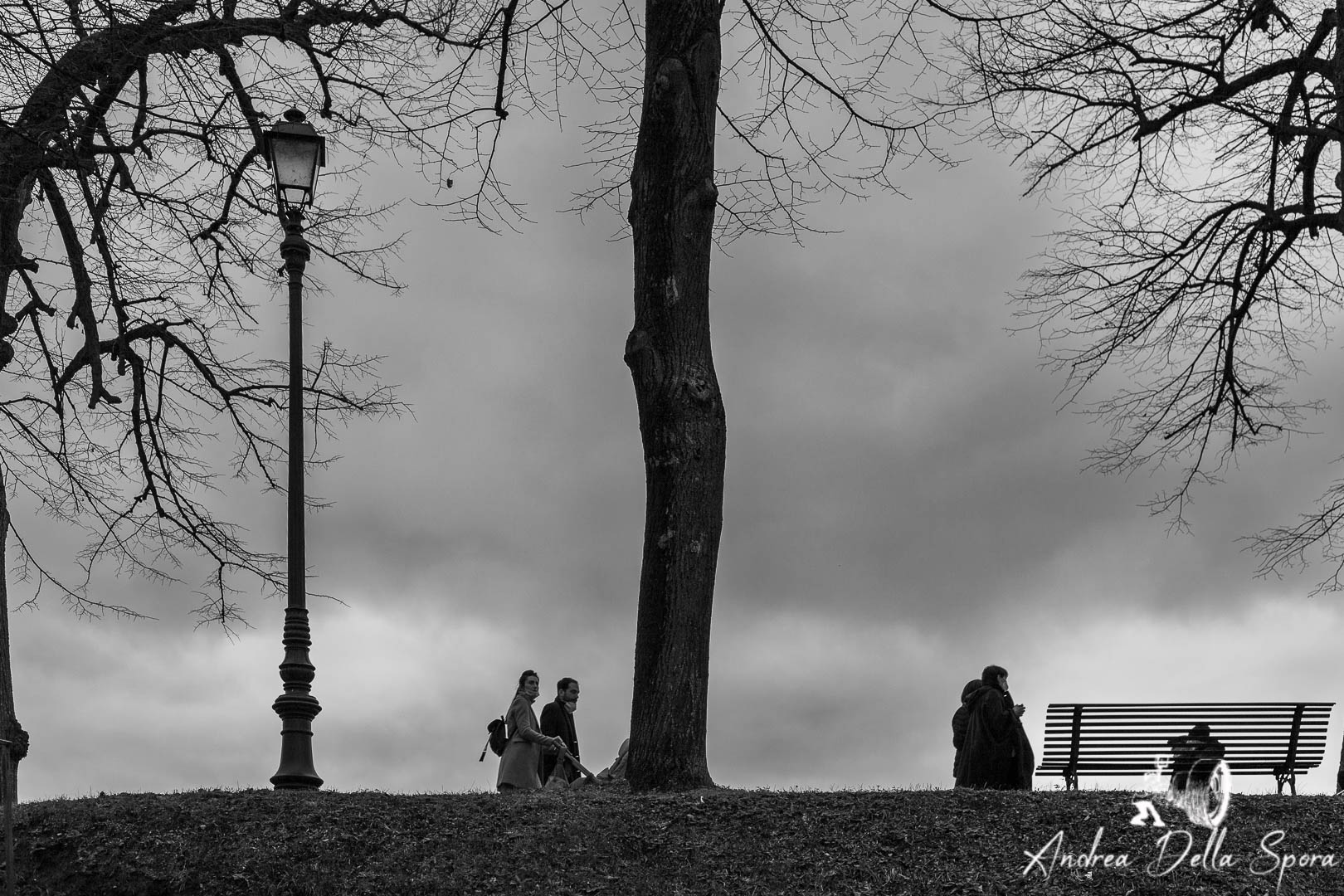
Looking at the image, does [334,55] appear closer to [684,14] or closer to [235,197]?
[684,14]

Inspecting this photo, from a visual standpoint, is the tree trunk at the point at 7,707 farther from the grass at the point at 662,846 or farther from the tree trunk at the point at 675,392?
the tree trunk at the point at 675,392

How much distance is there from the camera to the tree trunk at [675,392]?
1073 cm

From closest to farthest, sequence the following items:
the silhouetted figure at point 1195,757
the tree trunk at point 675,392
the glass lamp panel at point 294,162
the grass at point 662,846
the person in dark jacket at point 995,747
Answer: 1. the grass at point 662,846
2. the tree trunk at point 675,392
3. the silhouetted figure at point 1195,757
4. the glass lamp panel at point 294,162
5. the person in dark jacket at point 995,747

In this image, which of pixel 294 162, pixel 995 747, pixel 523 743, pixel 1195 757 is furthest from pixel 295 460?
pixel 1195 757

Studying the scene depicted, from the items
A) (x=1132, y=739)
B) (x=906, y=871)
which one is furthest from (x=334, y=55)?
(x=1132, y=739)

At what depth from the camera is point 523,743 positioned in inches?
545

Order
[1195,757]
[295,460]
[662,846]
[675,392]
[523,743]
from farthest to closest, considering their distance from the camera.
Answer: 1. [523,743]
2. [1195,757]
3. [295,460]
4. [675,392]
5. [662,846]

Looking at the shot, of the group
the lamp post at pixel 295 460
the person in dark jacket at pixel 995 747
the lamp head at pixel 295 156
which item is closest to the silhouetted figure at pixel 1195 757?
the person in dark jacket at pixel 995 747

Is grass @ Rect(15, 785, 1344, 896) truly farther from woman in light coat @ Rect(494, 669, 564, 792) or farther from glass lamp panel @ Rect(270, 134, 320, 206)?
glass lamp panel @ Rect(270, 134, 320, 206)

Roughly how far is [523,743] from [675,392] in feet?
14.3

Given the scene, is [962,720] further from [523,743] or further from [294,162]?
[294,162]

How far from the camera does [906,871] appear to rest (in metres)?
9.12

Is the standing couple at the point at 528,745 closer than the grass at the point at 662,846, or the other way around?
the grass at the point at 662,846

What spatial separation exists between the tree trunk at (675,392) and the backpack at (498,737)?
12.9ft
